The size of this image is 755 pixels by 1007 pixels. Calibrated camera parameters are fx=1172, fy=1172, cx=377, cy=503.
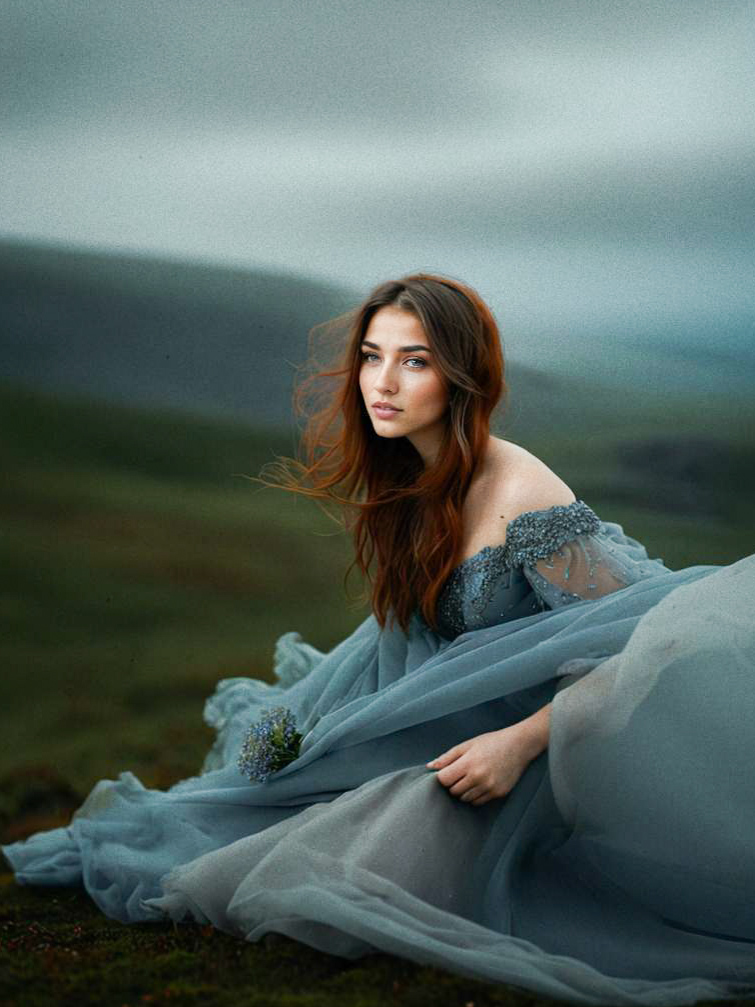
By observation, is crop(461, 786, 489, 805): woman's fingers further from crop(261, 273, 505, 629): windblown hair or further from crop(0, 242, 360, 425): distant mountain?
crop(0, 242, 360, 425): distant mountain

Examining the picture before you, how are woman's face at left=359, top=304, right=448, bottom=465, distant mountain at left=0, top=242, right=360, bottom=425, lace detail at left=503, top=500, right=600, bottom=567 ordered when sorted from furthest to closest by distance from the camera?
1. distant mountain at left=0, top=242, right=360, bottom=425
2. woman's face at left=359, top=304, right=448, bottom=465
3. lace detail at left=503, top=500, right=600, bottom=567

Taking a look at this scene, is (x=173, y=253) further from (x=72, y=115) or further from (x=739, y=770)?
(x=739, y=770)

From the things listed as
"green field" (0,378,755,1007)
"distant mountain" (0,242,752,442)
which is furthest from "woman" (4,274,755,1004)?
"distant mountain" (0,242,752,442)

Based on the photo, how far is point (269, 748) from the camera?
221cm

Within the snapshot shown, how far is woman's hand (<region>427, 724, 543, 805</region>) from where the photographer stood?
1947mm

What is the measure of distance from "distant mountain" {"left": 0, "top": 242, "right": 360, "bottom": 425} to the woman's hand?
266 centimetres

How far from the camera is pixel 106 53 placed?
4082mm

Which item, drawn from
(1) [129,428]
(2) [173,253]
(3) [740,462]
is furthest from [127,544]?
(3) [740,462]

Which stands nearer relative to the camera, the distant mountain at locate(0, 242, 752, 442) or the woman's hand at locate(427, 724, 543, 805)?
the woman's hand at locate(427, 724, 543, 805)

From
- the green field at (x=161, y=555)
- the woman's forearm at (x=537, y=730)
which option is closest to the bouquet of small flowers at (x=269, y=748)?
the woman's forearm at (x=537, y=730)

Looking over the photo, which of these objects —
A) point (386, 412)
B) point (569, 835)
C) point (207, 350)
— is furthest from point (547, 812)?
point (207, 350)

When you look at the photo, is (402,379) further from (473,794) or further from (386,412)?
(473,794)

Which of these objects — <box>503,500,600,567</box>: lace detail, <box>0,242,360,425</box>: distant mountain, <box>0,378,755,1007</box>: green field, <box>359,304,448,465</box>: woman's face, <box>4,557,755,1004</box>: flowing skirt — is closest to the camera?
<box>4,557,755,1004</box>: flowing skirt

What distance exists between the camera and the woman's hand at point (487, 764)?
195cm
